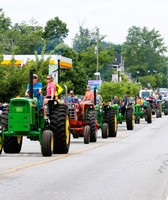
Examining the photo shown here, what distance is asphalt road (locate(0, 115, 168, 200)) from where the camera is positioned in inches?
513

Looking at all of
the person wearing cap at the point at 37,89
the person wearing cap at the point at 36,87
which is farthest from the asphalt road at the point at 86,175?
the person wearing cap at the point at 36,87

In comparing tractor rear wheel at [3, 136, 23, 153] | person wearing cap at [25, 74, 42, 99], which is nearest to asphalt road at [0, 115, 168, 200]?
tractor rear wheel at [3, 136, 23, 153]

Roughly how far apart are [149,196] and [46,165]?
6280 millimetres

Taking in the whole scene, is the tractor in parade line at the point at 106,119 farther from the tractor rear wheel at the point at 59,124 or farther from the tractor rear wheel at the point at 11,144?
the tractor rear wheel at the point at 59,124

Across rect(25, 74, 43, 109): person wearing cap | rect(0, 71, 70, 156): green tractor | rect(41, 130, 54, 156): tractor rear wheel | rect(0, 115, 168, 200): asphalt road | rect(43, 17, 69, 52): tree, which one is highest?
rect(43, 17, 69, 52): tree

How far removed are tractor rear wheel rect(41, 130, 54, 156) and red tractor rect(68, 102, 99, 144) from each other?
7.91 meters

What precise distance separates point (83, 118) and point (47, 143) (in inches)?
354

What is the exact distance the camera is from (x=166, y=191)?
13656 millimetres

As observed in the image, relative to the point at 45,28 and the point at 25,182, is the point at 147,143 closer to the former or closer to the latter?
the point at 25,182

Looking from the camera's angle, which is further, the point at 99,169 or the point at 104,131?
the point at 104,131

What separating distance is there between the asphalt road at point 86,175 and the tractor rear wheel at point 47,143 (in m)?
0.26

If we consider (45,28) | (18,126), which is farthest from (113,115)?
(45,28)

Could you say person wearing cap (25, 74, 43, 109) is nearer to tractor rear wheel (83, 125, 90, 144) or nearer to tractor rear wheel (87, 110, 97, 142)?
tractor rear wheel (83, 125, 90, 144)

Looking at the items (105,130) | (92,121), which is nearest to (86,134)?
(92,121)
